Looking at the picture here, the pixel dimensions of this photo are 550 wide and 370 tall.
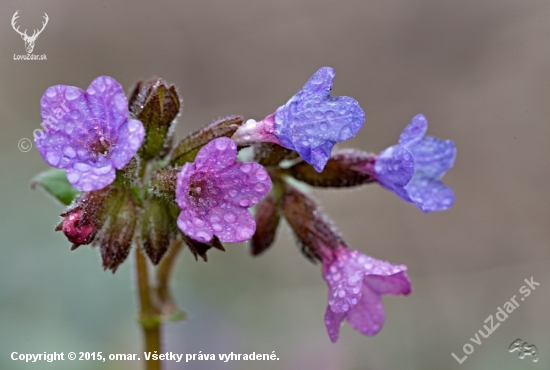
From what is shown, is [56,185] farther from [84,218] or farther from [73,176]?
[73,176]

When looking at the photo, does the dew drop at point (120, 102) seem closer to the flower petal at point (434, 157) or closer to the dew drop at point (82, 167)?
the dew drop at point (82, 167)

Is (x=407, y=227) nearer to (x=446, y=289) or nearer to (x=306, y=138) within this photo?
(x=446, y=289)

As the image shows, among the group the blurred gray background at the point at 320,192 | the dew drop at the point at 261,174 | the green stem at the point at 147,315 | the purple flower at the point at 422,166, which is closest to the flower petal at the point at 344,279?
the purple flower at the point at 422,166

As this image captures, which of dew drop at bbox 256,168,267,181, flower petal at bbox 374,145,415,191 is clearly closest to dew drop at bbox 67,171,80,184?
dew drop at bbox 256,168,267,181

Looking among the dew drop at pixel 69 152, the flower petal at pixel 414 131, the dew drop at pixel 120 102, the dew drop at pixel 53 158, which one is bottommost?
the dew drop at pixel 53 158

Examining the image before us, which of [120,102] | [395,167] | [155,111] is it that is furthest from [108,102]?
[395,167]
